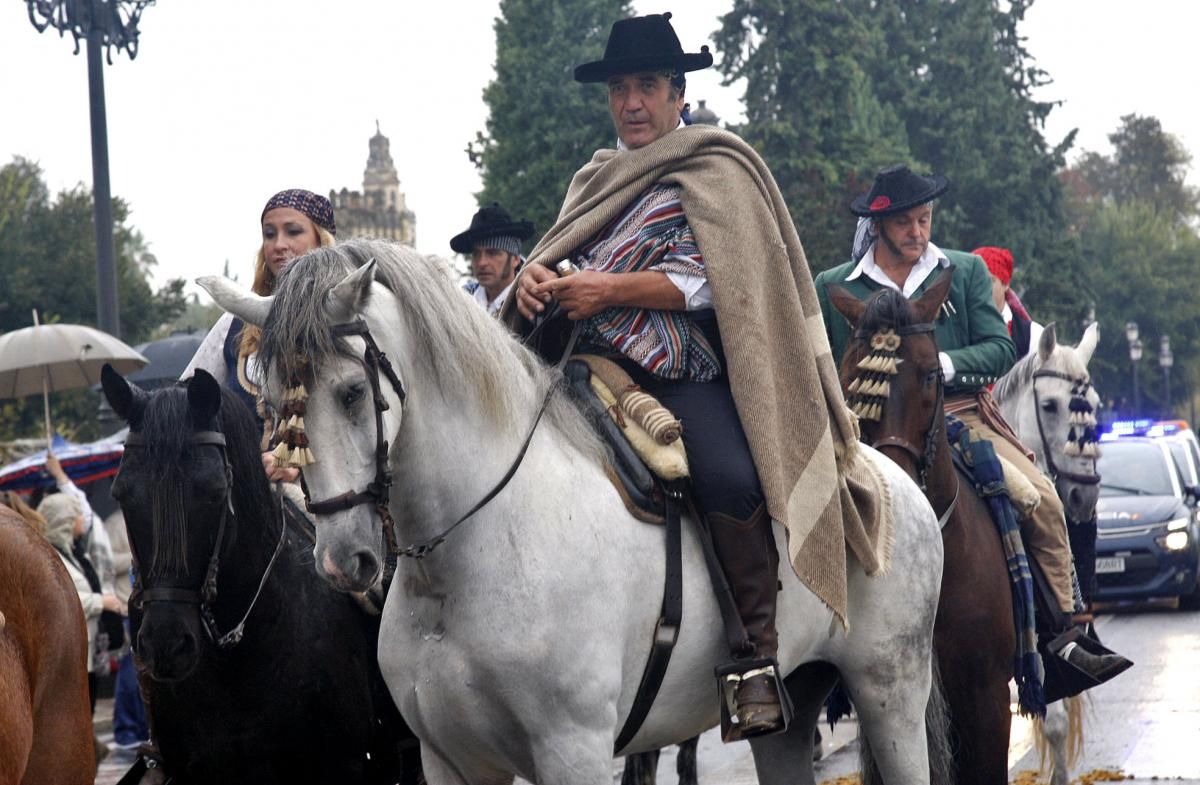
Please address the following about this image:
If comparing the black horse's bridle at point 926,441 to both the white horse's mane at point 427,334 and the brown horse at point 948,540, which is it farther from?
the white horse's mane at point 427,334

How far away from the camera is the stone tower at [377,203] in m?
66.0

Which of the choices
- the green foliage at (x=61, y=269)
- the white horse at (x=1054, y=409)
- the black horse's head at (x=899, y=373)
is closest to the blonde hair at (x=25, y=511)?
the black horse's head at (x=899, y=373)

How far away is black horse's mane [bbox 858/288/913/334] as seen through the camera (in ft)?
20.4

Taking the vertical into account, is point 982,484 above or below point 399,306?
Result: below

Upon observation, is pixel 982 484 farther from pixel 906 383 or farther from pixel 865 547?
pixel 865 547

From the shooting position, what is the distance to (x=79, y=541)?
11500 millimetres

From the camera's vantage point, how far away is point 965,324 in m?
7.07

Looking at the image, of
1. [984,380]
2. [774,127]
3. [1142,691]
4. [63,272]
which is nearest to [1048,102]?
[774,127]

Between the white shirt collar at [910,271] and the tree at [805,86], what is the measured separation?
4042cm

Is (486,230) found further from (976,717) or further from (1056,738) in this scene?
(976,717)

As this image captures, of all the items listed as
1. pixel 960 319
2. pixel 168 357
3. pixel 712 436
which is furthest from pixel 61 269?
pixel 712 436

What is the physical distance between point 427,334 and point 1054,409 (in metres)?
6.10

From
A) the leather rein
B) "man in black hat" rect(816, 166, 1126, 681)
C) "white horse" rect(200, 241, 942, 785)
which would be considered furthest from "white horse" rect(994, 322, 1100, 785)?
the leather rein

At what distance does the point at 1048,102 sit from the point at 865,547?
57.9 m
